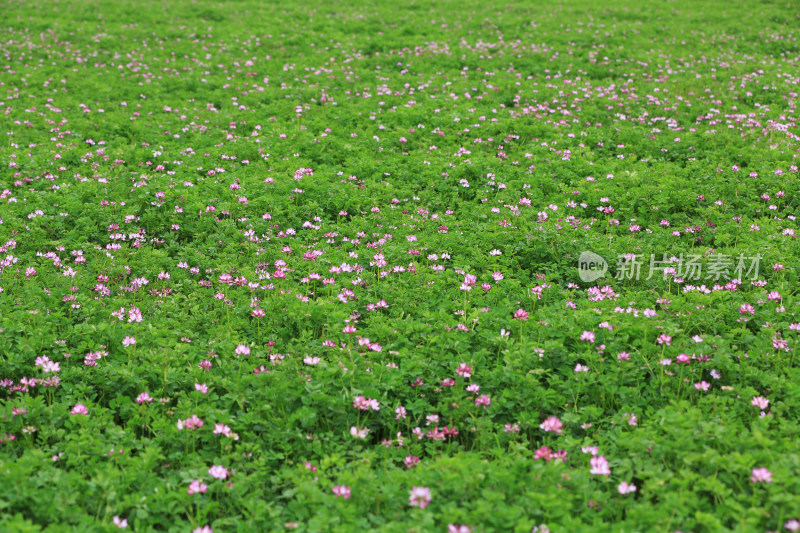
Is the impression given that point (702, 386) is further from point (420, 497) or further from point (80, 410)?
point (80, 410)

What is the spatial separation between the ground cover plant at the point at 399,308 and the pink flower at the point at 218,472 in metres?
0.07

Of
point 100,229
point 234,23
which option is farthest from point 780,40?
point 100,229

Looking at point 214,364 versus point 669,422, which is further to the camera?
point 214,364

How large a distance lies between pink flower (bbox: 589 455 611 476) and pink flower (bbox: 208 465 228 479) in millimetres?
2262

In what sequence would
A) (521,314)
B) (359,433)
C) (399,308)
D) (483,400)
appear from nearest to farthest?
(359,433) < (483,400) < (521,314) < (399,308)

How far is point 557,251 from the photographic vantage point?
20.5 ft

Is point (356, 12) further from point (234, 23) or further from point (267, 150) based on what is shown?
point (267, 150)

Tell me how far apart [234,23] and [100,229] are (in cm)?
1261

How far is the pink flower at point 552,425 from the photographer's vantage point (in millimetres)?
3869

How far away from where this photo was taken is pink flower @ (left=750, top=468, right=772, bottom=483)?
323cm

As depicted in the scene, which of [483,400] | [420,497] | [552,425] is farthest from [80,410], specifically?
[552,425]

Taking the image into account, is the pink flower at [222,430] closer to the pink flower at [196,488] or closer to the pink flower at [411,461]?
the pink flower at [196,488]

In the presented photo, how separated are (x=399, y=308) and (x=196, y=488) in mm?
2425

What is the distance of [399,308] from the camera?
17.4 feet
